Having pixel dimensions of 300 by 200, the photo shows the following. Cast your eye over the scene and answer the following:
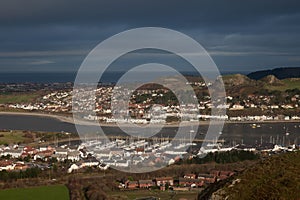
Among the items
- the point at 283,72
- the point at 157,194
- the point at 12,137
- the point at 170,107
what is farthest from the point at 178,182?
the point at 283,72

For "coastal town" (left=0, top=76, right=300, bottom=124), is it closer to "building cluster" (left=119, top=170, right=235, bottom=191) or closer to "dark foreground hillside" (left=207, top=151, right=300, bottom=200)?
"building cluster" (left=119, top=170, right=235, bottom=191)

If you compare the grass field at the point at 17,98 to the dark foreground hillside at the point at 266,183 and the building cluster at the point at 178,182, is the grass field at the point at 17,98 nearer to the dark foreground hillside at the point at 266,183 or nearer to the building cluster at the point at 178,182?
the building cluster at the point at 178,182

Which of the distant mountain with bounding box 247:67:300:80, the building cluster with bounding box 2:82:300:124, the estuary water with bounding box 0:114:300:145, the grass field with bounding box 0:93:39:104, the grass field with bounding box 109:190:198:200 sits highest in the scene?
the distant mountain with bounding box 247:67:300:80

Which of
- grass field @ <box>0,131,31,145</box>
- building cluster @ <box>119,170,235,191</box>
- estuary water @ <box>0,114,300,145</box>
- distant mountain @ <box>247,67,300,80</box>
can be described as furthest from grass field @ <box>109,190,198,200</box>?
distant mountain @ <box>247,67,300,80</box>

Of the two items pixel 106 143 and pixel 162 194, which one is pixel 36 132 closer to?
pixel 106 143

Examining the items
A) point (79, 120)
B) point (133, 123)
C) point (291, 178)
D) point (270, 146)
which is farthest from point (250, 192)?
point (79, 120)

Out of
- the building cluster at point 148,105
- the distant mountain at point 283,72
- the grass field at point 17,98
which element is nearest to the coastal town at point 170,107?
the building cluster at point 148,105
